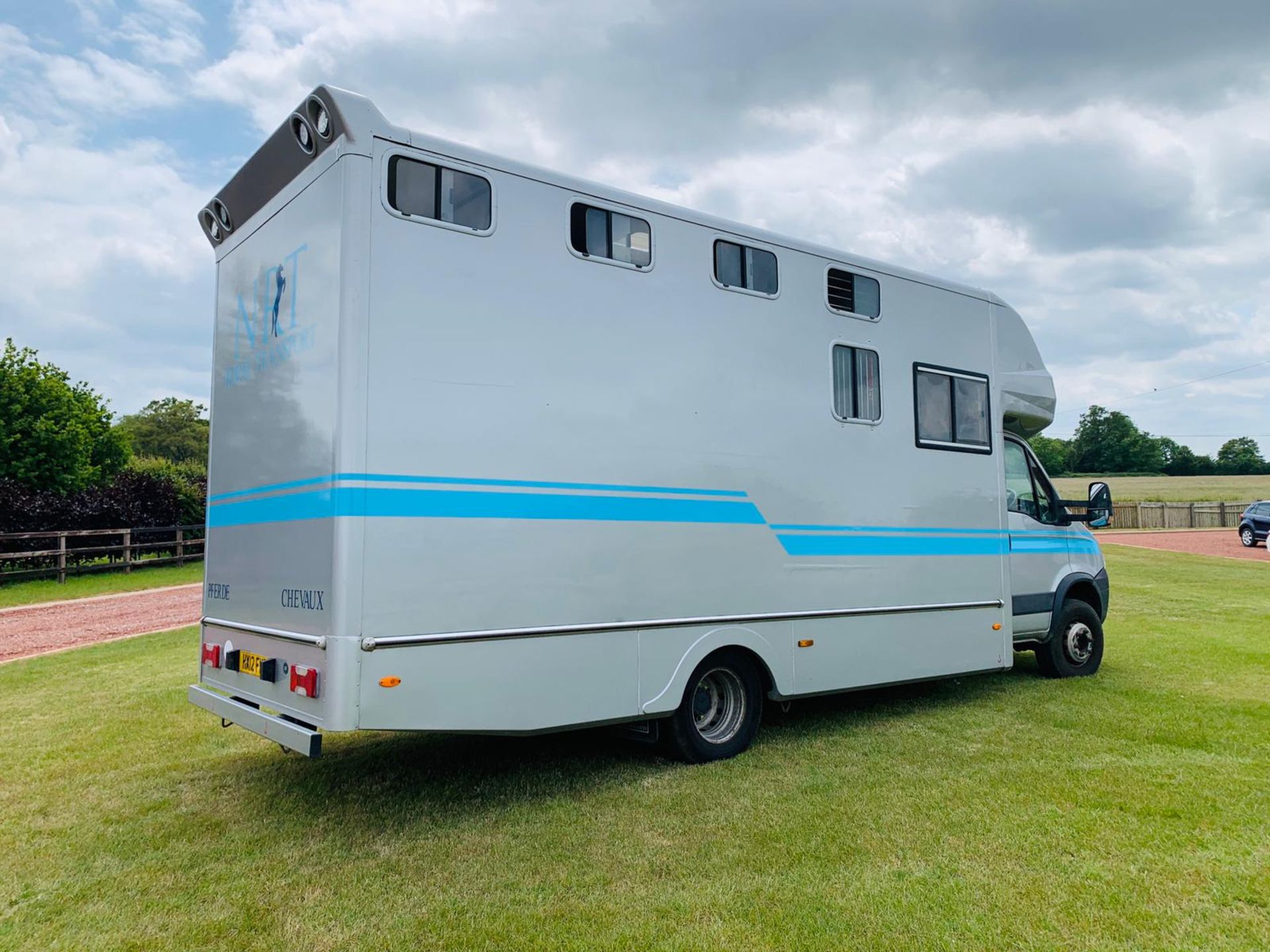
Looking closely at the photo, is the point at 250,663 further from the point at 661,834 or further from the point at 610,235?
the point at 610,235

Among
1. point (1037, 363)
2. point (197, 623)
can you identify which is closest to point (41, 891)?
point (1037, 363)

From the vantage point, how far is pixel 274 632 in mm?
4578

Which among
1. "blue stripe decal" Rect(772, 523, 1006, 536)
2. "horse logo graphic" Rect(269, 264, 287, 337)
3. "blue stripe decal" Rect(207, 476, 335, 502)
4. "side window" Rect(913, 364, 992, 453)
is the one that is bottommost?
"blue stripe decal" Rect(772, 523, 1006, 536)

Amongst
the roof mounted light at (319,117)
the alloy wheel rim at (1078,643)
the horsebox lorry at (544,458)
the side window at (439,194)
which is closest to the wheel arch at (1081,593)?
the alloy wheel rim at (1078,643)

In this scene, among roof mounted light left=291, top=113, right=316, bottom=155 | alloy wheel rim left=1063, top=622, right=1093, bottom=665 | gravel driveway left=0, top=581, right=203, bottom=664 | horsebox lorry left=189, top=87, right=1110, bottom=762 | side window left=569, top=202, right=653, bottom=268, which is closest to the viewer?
horsebox lorry left=189, top=87, right=1110, bottom=762

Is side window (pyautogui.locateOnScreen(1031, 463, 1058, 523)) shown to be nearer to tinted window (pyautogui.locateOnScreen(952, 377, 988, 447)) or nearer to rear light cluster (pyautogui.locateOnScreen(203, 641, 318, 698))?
tinted window (pyautogui.locateOnScreen(952, 377, 988, 447))

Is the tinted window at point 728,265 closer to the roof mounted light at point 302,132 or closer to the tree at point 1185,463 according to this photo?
the roof mounted light at point 302,132

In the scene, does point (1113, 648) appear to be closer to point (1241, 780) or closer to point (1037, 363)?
point (1037, 363)

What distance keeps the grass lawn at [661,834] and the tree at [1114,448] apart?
73507 millimetres

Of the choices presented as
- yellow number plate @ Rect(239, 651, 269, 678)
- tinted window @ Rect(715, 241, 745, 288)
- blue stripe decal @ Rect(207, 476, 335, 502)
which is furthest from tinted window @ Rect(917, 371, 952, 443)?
yellow number plate @ Rect(239, 651, 269, 678)

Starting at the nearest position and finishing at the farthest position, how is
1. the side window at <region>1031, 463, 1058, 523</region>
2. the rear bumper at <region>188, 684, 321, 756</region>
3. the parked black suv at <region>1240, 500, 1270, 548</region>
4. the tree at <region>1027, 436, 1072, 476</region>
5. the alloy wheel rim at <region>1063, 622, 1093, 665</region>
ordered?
the rear bumper at <region>188, 684, 321, 756</region> → the side window at <region>1031, 463, 1058, 523</region> → the alloy wheel rim at <region>1063, 622, 1093, 665</region> → the parked black suv at <region>1240, 500, 1270, 548</region> → the tree at <region>1027, 436, 1072, 476</region>

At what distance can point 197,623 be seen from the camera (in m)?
12.0

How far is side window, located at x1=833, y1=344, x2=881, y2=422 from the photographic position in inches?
240

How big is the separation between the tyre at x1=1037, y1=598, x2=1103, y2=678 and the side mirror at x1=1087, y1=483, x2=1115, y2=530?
0.74 metres
